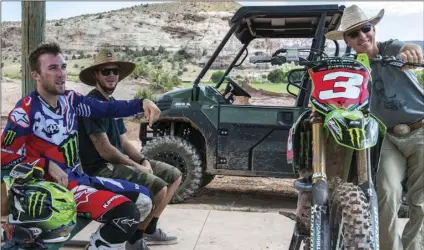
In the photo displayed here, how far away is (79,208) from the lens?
118 inches

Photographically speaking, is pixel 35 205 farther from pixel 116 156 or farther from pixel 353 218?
pixel 353 218

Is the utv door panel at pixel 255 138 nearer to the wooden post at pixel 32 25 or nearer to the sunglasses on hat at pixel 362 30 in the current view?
the wooden post at pixel 32 25

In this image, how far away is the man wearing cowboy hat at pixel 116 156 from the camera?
11.8 feet

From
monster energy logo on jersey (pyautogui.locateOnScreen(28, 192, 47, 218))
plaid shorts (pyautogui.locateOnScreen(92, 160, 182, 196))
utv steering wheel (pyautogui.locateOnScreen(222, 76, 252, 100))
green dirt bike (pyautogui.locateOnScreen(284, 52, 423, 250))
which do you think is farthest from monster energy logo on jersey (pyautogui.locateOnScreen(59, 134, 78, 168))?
utv steering wheel (pyautogui.locateOnScreen(222, 76, 252, 100))

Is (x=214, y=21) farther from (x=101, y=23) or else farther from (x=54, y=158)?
(x=54, y=158)

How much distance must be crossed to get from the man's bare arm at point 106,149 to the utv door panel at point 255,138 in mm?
2394

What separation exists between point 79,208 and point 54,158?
0.97 feet

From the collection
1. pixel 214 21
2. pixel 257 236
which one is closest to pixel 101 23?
pixel 214 21

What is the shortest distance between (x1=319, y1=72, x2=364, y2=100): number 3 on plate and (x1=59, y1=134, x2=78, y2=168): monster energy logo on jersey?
135 cm

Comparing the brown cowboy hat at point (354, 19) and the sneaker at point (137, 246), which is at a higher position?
the brown cowboy hat at point (354, 19)

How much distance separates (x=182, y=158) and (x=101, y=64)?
2.36m

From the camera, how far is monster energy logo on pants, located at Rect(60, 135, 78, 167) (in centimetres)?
306

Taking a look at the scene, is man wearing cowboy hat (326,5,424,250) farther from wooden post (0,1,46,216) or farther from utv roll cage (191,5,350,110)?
wooden post (0,1,46,216)

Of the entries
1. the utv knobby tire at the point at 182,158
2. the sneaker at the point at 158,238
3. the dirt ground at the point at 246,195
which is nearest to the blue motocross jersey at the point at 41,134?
the sneaker at the point at 158,238
